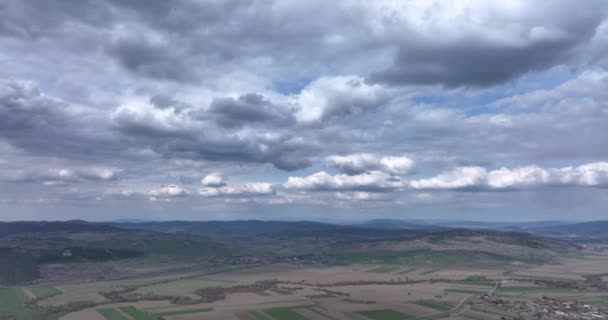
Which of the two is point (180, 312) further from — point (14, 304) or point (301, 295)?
point (14, 304)

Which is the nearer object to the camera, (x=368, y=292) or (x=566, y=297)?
(x=566, y=297)

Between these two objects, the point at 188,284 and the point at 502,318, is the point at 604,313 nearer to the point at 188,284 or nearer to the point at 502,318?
the point at 502,318

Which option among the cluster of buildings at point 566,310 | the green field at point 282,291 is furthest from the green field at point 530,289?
the green field at point 282,291

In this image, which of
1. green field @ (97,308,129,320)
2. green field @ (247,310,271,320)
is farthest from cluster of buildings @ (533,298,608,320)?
green field @ (97,308,129,320)

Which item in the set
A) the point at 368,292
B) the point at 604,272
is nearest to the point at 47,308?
the point at 368,292

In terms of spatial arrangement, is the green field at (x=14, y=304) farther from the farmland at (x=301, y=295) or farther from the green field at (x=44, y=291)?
the green field at (x=44, y=291)

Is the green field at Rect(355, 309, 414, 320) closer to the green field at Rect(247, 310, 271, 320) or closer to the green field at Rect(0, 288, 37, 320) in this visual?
→ the green field at Rect(247, 310, 271, 320)
